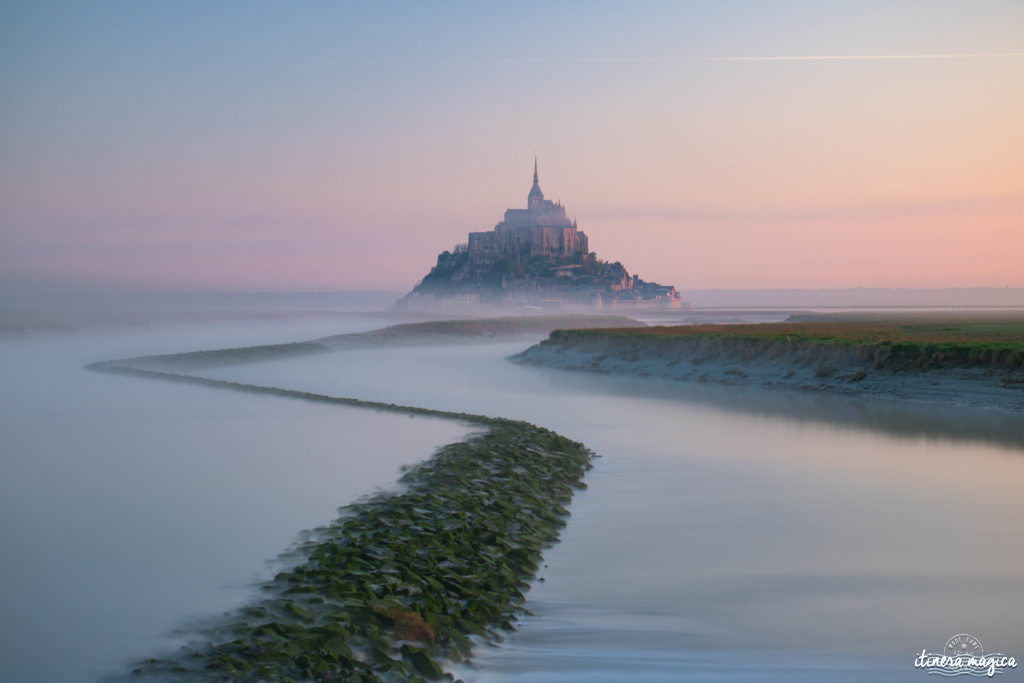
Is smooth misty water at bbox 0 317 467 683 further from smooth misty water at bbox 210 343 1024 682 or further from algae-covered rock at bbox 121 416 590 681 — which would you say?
smooth misty water at bbox 210 343 1024 682

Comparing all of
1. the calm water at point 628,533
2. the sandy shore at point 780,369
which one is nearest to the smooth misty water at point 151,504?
the calm water at point 628,533

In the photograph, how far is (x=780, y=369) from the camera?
27.8 metres

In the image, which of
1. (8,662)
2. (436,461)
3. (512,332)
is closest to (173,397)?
(436,461)

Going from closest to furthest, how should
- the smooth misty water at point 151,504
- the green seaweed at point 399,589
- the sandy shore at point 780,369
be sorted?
the green seaweed at point 399,589
the smooth misty water at point 151,504
the sandy shore at point 780,369

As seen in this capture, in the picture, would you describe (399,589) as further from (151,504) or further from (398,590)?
(151,504)

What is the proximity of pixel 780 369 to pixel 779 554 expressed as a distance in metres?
20.8

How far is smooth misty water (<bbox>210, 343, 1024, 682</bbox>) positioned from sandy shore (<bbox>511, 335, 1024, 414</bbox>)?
11.5ft

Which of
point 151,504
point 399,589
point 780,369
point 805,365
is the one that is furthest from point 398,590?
point 780,369

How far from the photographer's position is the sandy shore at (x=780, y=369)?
A: 21219mm

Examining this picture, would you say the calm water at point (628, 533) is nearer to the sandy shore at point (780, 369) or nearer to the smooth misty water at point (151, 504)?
the smooth misty water at point (151, 504)

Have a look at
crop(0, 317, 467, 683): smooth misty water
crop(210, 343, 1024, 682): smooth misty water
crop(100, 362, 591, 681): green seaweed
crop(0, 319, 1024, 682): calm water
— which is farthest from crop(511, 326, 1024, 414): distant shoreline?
crop(100, 362, 591, 681): green seaweed

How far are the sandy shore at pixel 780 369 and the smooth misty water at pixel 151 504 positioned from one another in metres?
13.4

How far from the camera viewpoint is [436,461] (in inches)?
469

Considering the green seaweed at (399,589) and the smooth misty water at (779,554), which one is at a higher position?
the green seaweed at (399,589)
